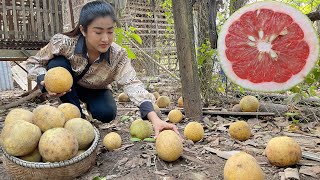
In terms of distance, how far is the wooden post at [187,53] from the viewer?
3.61 metres

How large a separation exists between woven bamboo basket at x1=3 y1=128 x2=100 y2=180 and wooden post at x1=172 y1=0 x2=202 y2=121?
1743mm

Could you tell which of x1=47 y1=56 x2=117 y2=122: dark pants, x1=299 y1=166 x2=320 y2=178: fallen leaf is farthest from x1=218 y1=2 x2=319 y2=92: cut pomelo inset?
x1=47 y1=56 x2=117 y2=122: dark pants

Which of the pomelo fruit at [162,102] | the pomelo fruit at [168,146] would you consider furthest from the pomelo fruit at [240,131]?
the pomelo fruit at [162,102]

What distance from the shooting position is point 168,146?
241 cm

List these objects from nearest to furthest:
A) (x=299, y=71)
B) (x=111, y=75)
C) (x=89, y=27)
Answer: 1. (x=299, y=71)
2. (x=89, y=27)
3. (x=111, y=75)

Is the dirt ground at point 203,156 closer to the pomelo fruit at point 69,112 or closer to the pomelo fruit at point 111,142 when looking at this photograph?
the pomelo fruit at point 111,142

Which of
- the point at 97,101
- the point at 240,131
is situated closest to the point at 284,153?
the point at 240,131

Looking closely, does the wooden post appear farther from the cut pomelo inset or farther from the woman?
the cut pomelo inset

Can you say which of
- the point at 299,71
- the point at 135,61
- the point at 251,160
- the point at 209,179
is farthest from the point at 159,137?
the point at 135,61

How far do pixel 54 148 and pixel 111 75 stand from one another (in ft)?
5.15

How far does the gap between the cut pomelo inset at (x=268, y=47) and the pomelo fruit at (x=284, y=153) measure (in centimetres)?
43

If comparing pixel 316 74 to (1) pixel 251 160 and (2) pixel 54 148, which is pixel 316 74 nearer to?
(1) pixel 251 160

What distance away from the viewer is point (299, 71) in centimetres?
211

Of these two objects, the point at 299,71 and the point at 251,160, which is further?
the point at 299,71
